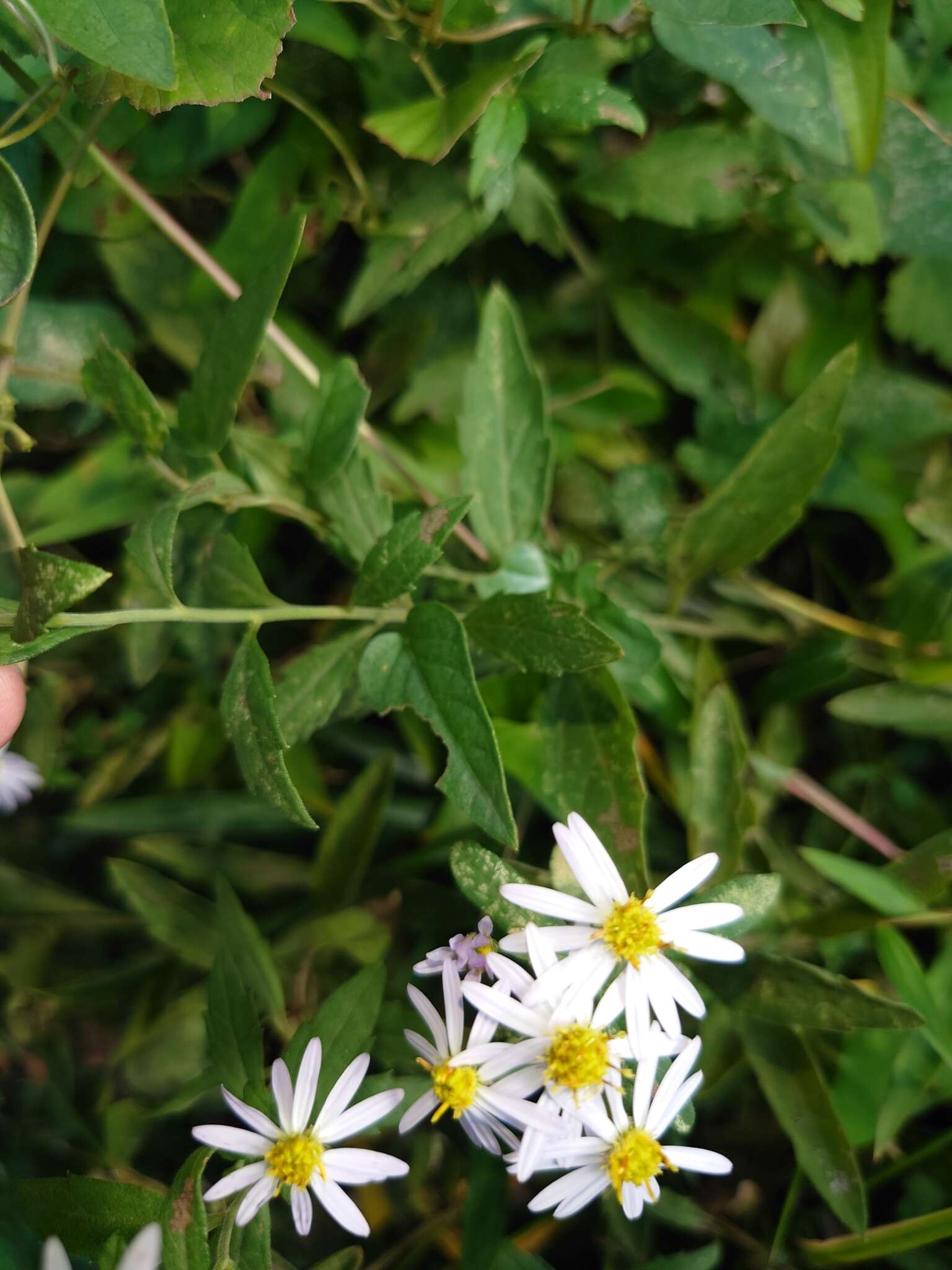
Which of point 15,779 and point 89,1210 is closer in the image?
point 89,1210

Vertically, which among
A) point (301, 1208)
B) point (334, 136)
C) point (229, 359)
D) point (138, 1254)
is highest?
point (334, 136)

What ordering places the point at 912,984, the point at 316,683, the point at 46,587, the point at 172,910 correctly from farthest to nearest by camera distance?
the point at 172,910 → the point at 912,984 → the point at 316,683 → the point at 46,587

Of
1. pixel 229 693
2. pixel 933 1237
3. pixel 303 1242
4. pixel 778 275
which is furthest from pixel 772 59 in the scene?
pixel 303 1242

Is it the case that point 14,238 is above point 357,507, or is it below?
above

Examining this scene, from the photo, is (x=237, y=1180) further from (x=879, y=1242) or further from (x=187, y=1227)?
(x=879, y=1242)

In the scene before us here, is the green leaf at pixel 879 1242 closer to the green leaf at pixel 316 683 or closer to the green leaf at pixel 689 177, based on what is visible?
the green leaf at pixel 316 683

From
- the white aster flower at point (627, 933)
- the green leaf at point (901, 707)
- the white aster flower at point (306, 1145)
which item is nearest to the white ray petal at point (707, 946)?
the white aster flower at point (627, 933)

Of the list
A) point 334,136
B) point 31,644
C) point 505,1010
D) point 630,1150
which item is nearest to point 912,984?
point 630,1150
